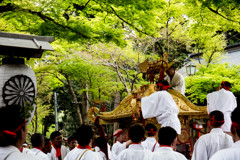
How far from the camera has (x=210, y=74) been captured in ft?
55.6

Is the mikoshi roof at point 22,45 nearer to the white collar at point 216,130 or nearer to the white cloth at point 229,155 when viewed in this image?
the white collar at point 216,130

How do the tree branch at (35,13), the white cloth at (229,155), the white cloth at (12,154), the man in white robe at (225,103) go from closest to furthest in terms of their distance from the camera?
1. the white cloth at (229,155)
2. the white cloth at (12,154)
3. the man in white robe at (225,103)
4. the tree branch at (35,13)

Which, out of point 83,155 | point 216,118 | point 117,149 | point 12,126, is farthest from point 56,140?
point 12,126

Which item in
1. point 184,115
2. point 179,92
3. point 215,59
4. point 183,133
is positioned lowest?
point 183,133

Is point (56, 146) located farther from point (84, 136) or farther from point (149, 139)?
point (84, 136)

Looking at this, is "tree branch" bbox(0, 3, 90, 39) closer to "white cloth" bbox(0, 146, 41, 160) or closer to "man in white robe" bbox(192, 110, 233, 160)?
"man in white robe" bbox(192, 110, 233, 160)

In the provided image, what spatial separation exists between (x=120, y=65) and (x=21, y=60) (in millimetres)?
13727

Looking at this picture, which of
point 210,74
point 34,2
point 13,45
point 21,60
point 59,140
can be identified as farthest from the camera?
point 210,74

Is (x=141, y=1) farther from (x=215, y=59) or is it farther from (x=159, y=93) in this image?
(x=215, y=59)

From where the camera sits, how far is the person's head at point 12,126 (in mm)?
2520

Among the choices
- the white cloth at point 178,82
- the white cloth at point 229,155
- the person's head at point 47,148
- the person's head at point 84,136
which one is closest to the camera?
the white cloth at point 229,155

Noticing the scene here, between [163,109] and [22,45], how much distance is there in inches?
126

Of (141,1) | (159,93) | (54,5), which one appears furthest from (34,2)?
(159,93)

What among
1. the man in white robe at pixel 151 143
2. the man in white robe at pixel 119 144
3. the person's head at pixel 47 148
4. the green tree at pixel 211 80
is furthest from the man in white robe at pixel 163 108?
the green tree at pixel 211 80
